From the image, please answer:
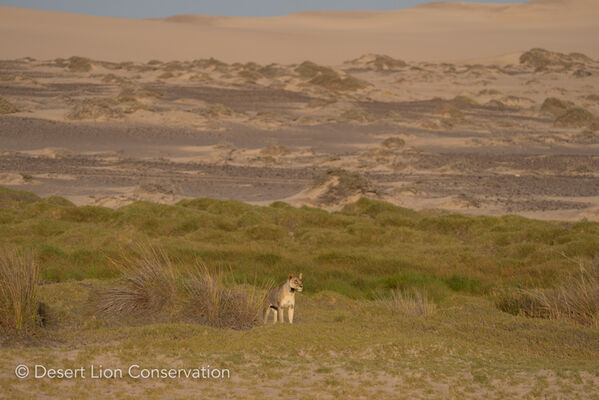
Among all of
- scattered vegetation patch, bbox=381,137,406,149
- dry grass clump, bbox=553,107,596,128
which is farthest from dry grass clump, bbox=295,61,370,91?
scattered vegetation patch, bbox=381,137,406,149

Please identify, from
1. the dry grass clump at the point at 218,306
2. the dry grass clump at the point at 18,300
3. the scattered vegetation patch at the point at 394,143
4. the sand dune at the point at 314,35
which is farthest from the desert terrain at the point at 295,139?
the sand dune at the point at 314,35

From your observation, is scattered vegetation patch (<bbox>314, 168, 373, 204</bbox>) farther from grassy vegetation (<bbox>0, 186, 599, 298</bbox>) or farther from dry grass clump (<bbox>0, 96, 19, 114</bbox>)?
dry grass clump (<bbox>0, 96, 19, 114</bbox>)

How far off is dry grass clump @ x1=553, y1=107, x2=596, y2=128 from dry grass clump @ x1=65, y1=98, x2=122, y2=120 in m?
28.4

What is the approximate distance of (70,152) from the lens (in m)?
34.3

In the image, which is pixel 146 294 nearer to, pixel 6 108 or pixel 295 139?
pixel 295 139

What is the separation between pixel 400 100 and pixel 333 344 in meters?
56.0

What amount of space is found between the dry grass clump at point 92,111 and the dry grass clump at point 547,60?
174 feet

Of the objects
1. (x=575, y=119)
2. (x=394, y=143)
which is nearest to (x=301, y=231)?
(x=394, y=143)

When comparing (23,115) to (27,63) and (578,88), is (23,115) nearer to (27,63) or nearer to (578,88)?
(27,63)

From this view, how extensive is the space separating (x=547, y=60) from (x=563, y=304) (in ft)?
264

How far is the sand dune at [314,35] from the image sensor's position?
10100cm

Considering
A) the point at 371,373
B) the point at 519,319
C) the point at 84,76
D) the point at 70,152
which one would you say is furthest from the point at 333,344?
the point at 84,76

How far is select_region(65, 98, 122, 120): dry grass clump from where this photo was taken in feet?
137

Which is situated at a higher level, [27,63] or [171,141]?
[27,63]
